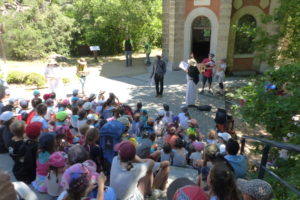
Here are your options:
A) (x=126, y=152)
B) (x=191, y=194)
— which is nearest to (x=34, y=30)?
(x=126, y=152)

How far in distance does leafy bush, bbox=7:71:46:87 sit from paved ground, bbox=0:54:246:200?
62 cm

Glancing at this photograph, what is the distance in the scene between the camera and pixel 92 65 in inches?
696

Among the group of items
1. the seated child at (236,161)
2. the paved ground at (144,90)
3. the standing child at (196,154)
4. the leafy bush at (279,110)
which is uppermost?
the leafy bush at (279,110)

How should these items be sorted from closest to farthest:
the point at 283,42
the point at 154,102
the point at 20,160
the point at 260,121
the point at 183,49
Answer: the point at 260,121 < the point at 20,160 < the point at 283,42 < the point at 154,102 < the point at 183,49

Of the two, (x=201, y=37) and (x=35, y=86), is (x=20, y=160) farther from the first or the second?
(x=201, y=37)

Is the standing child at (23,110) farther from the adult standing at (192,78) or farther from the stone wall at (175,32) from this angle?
the stone wall at (175,32)

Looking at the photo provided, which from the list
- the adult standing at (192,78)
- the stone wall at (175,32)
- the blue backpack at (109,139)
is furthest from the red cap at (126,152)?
the stone wall at (175,32)

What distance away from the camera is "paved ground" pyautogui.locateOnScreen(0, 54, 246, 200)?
30.8 feet

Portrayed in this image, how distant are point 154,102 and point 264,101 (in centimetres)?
656

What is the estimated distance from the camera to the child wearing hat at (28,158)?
3.98 meters

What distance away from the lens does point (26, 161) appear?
13.1ft

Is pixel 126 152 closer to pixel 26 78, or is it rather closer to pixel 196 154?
pixel 196 154

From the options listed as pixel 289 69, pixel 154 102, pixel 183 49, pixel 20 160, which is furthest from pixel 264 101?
pixel 183 49

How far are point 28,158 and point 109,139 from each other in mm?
1208
